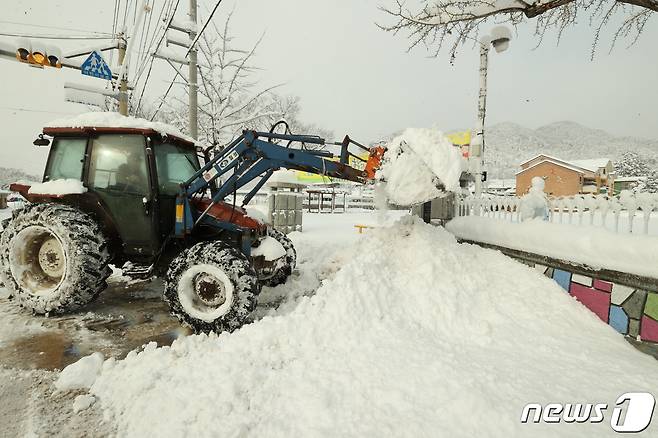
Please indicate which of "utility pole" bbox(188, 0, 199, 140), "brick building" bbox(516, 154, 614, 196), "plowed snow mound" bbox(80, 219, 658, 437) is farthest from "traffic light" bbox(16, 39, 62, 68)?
"brick building" bbox(516, 154, 614, 196)

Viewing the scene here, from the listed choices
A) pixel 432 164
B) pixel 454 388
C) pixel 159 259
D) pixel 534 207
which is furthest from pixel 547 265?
pixel 159 259

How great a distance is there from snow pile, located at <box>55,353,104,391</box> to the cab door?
1654mm

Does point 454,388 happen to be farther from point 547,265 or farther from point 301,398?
point 547,265

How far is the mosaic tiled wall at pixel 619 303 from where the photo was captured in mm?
3086

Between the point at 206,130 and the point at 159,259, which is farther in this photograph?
the point at 206,130

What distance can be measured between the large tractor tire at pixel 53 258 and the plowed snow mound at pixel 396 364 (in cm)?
141

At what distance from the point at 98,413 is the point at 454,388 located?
2502mm

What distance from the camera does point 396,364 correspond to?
279 centimetres

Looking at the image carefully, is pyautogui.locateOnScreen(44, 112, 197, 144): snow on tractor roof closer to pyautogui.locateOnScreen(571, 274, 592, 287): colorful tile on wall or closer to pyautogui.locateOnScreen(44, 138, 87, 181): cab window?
pyautogui.locateOnScreen(44, 138, 87, 181): cab window

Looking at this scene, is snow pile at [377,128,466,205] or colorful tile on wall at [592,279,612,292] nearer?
colorful tile on wall at [592,279,612,292]

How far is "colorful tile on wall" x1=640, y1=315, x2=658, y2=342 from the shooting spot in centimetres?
306

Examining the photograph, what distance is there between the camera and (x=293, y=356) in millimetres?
2936

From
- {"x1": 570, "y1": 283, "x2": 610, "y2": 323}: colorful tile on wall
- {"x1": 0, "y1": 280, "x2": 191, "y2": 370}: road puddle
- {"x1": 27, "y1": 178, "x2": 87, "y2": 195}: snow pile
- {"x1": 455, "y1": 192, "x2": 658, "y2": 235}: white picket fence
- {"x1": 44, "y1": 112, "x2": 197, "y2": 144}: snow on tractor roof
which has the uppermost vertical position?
{"x1": 44, "y1": 112, "x2": 197, "y2": 144}: snow on tractor roof

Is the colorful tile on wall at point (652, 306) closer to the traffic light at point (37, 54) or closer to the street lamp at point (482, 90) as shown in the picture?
the street lamp at point (482, 90)
